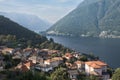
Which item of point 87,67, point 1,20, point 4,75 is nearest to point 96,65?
point 87,67

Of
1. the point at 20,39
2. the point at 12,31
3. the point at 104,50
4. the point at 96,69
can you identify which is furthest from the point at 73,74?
the point at 104,50

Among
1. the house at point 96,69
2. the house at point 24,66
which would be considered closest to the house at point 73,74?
the house at point 96,69

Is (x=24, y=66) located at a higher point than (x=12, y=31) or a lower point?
lower

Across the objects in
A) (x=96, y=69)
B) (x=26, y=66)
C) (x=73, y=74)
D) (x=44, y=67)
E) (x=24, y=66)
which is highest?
(x=24, y=66)

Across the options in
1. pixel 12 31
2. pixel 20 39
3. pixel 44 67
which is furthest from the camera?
pixel 12 31

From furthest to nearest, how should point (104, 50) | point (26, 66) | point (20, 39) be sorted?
point (104, 50) < point (20, 39) < point (26, 66)

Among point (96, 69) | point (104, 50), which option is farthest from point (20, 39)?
point (104, 50)

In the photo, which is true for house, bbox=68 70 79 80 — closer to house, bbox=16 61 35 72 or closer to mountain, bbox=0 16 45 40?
house, bbox=16 61 35 72

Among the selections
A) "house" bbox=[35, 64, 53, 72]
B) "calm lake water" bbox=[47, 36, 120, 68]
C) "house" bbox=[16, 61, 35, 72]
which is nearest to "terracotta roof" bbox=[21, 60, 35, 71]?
"house" bbox=[16, 61, 35, 72]

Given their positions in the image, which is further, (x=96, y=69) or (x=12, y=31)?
(x=12, y=31)

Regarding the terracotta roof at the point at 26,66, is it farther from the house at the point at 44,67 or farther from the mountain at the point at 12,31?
the mountain at the point at 12,31

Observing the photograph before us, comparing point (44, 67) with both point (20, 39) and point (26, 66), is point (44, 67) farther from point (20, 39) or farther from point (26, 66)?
point (20, 39)

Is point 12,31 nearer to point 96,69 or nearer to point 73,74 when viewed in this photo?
point 96,69
